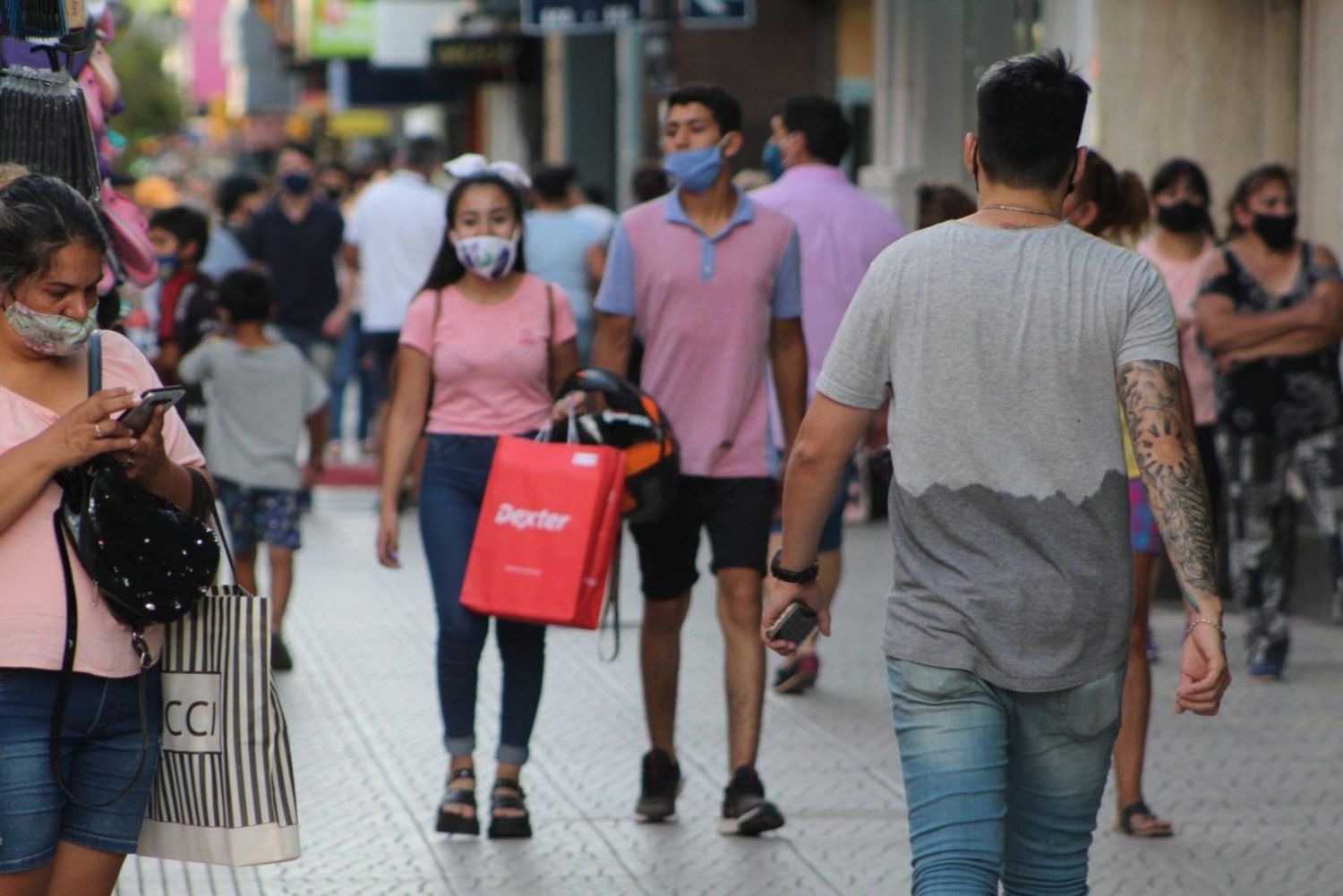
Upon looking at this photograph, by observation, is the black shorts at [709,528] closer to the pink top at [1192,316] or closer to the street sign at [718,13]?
the pink top at [1192,316]

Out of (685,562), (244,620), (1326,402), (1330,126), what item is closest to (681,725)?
(685,562)

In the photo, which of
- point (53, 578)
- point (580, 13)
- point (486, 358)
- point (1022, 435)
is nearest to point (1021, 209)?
point (1022, 435)

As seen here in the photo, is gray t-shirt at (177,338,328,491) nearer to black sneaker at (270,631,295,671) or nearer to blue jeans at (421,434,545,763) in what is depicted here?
black sneaker at (270,631,295,671)

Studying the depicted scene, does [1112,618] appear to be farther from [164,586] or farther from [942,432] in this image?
[164,586]

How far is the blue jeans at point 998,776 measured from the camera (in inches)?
150

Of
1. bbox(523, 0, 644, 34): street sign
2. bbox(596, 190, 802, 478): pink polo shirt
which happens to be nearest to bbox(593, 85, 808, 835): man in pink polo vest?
bbox(596, 190, 802, 478): pink polo shirt

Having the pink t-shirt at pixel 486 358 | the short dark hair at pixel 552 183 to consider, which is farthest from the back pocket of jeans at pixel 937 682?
the short dark hair at pixel 552 183

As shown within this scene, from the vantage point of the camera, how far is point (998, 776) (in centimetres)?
386

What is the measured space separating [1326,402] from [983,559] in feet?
17.1

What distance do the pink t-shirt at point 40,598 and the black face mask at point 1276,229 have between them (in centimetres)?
568

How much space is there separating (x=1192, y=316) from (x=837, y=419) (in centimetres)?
530

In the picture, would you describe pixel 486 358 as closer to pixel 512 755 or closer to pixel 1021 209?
pixel 512 755

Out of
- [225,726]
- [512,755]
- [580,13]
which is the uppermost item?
[580,13]

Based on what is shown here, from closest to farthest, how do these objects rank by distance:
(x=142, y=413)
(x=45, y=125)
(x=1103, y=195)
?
(x=142, y=413) → (x=45, y=125) → (x=1103, y=195)
